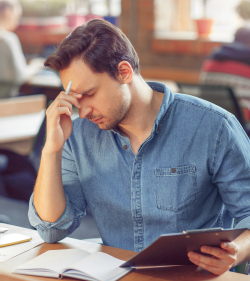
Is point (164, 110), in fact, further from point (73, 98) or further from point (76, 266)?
point (76, 266)

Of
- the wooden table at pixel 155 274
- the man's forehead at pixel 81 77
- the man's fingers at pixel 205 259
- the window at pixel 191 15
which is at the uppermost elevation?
the window at pixel 191 15

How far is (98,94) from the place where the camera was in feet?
4.20

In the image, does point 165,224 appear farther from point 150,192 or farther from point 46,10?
point 46,10

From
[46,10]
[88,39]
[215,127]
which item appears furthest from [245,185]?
[46,10]

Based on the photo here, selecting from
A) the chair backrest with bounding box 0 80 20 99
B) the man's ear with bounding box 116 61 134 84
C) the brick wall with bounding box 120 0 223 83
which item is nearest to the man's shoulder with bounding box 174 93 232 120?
the man's ear with bounding box 116 61 134 84

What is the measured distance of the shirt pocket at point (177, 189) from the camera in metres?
1.27

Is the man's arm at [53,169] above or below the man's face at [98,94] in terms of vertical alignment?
below

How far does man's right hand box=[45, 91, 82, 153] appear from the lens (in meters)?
1.28

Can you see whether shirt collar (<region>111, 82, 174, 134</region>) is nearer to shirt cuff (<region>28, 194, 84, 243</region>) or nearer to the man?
the man

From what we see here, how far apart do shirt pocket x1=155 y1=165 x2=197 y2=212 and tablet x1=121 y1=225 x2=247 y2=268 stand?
249 mm

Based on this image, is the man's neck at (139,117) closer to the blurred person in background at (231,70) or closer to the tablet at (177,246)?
the tablet at (177,246)

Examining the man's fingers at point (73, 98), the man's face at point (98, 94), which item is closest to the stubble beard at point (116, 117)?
the man's face at point (98, 94)

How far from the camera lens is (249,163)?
3.98 ft

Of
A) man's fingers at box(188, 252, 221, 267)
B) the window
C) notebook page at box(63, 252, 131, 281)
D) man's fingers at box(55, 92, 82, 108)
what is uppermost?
the window
